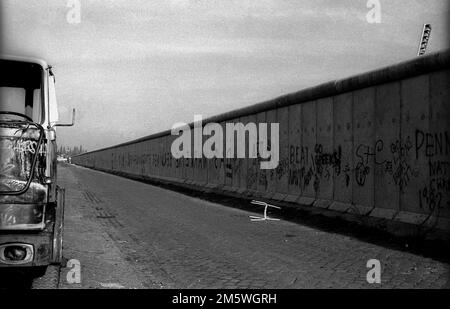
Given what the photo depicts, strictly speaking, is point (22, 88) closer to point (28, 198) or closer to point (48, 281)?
point (28, 198)

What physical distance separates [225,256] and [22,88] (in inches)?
148

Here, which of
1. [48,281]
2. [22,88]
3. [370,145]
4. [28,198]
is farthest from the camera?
[370,145]

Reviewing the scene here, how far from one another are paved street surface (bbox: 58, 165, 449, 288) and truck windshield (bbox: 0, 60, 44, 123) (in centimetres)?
216

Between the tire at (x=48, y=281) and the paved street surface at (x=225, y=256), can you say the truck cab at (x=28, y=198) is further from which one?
the paved street surface at (x=225, y=256)

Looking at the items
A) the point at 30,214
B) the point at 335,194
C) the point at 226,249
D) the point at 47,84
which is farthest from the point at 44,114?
the point at 335,194

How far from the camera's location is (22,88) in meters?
5.90

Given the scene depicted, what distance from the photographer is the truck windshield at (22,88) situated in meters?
5.76

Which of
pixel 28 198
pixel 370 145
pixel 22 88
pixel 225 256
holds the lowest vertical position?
pixel 225 256

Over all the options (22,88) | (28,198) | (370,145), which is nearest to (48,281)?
(28,198)

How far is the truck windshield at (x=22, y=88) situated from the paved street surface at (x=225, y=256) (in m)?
2.16

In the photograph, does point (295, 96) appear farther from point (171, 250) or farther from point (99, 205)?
point (171, 250)

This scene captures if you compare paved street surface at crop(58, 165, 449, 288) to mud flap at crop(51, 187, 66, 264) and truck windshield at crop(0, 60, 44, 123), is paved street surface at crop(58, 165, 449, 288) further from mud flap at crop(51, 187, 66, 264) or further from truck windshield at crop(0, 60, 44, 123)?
truck windshield at crop(0, 60, 44, 123)

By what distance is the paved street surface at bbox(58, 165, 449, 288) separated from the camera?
5754 mm
